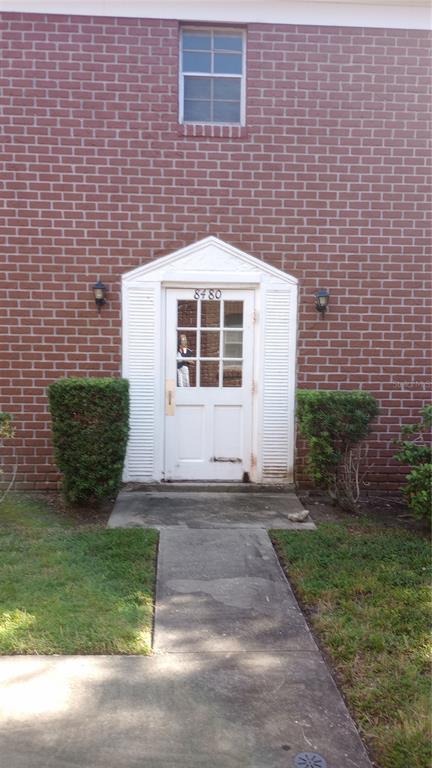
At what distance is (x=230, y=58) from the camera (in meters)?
5.92

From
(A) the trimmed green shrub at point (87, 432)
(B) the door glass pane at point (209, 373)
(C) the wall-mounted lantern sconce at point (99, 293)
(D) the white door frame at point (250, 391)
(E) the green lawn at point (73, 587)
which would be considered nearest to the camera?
(E) the green lawn at point (73, 587)

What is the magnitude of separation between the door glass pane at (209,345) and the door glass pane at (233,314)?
192mm

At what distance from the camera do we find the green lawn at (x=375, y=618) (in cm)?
246

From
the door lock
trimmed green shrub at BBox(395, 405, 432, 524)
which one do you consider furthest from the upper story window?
trimmed green shrub at BBox(395, 405, 432, 524)

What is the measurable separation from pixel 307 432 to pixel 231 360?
1.26 m

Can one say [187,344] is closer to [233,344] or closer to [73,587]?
[233,344]

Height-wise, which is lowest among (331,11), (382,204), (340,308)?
(340,308)

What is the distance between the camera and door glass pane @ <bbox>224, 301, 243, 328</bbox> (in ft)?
20.0

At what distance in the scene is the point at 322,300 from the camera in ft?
19.4

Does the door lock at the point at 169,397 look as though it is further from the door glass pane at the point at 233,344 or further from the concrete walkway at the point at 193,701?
the concrete walkway at the point at 193,701

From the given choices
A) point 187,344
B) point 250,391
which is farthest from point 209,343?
point 250,391

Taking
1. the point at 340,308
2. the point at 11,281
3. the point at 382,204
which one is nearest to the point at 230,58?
the point at 382,204

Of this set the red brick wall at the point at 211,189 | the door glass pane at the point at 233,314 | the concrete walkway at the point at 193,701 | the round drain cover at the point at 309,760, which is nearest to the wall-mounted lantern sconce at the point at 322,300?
the red brick wall at the point at 211,189

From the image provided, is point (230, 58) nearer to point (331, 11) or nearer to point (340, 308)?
point (331, 11)
